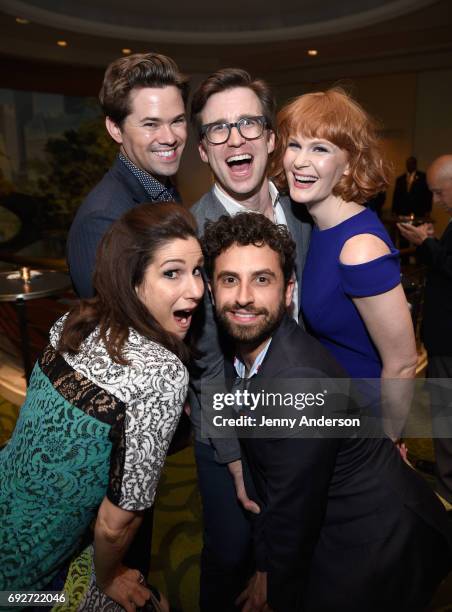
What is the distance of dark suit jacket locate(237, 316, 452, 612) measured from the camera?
1.34 m

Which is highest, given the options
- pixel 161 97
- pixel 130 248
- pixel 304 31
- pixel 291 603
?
pixel 304 31

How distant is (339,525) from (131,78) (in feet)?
5.64

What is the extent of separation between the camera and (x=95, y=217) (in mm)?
1607

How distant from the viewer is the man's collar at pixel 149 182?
6.01ft

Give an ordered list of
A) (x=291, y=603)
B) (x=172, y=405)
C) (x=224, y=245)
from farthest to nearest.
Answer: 1. (x=224, y=245)
2. (x=291, y=603)
3. (x=172, y=405)

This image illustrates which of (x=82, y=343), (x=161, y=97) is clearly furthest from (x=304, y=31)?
(x=82, y=343)

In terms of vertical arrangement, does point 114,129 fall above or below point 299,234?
above

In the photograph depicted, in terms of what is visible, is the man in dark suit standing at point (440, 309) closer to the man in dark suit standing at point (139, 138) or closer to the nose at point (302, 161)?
the nose at point (302, 161)

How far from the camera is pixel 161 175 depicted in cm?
192

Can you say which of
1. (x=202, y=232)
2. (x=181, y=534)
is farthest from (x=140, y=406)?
(x=181, y=534)

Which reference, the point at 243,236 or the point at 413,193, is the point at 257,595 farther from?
the point at 413,193

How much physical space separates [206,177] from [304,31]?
3954 millimetres

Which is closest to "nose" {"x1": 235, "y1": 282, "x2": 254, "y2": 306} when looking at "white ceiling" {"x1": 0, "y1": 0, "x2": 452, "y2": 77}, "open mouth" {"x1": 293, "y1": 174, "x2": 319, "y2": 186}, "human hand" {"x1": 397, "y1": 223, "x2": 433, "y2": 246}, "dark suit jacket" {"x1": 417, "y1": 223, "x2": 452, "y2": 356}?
"open mouth" {"x1": 293, "y1": 174, "x2": 319, "y2": 186}

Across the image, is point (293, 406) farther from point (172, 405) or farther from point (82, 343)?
point (82, 343)
